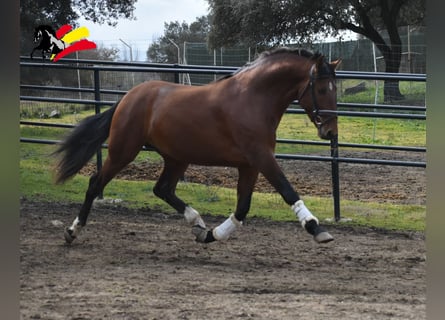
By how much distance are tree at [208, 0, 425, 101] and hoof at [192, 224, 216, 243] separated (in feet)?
49.5

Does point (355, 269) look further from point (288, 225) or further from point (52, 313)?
point (52, 313)

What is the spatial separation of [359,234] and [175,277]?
7.72 ft

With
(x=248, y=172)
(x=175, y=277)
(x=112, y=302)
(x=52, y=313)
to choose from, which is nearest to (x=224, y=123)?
(x=248, y=172)

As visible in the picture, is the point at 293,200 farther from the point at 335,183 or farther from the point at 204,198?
the point at 204,198

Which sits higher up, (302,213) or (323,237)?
(302,213)

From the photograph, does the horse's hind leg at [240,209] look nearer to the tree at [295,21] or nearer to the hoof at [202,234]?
the hoof at [202,234]

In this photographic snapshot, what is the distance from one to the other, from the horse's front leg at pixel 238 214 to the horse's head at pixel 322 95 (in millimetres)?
662

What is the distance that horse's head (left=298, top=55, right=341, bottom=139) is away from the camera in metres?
4.68

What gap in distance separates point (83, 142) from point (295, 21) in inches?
610

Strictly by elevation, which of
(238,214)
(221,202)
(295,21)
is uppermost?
(295,21)

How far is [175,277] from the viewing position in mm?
4375

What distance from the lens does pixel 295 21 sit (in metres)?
20.2

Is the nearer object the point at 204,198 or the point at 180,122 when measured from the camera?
the point at 180,122

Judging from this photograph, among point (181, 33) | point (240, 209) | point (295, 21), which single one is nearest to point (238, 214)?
point (240, 209)
